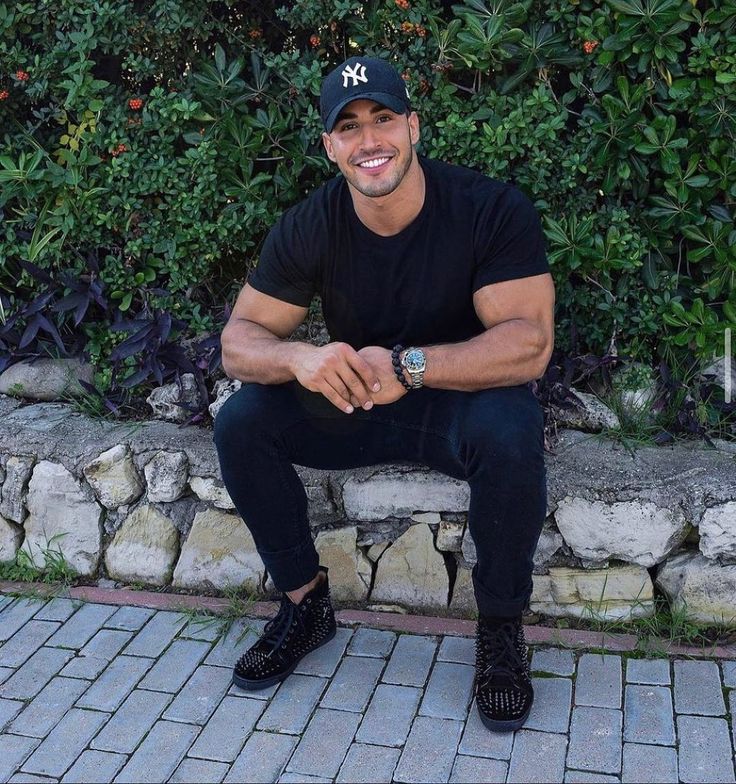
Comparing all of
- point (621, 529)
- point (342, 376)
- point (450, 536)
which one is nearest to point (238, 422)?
point (342, 376)

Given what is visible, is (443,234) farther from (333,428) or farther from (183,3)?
(183,3)

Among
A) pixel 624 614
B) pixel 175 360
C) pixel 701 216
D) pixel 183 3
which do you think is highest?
pixel 183 3

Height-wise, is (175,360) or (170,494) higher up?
(175,360)

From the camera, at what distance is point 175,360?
3.92m

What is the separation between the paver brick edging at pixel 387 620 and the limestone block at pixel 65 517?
0.41ft

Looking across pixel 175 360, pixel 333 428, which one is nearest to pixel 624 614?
pixel 333 428

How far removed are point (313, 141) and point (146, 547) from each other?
1.64 metres

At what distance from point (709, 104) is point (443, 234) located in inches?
42.9

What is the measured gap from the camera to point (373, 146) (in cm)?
297

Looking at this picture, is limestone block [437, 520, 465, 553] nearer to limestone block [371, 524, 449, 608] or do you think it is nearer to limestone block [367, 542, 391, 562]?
limestone block [371, 524, 449, 608]

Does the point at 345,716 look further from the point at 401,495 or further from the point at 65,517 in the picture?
the point at 65,517

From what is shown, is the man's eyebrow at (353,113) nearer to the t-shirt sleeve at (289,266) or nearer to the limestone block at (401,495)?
the t-shirt sleeve at (289,266)

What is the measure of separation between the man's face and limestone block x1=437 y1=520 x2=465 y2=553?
1.14 meters

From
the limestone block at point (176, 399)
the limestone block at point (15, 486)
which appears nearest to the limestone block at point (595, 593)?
the limestone block at point (176, 399)
